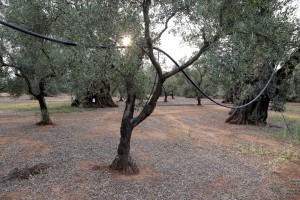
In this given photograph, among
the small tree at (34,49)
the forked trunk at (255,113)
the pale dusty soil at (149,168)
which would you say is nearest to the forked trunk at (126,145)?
the pale dusty soil at (149,168)

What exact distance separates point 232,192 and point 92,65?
491cm

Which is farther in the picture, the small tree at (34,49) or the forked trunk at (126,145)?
the small tree at (34,49)

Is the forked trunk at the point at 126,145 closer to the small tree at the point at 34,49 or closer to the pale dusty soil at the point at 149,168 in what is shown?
the pale dusty soil at the point at 149,168

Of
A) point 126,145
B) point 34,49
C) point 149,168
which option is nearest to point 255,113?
point 149,168

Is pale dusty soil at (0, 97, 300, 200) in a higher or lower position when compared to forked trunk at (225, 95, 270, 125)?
lower

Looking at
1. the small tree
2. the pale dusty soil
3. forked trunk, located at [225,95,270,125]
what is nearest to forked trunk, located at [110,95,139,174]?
the pale dusty soil

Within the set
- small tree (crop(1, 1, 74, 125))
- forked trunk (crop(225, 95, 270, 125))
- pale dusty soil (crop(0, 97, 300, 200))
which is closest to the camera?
pale dusty soil (crop(0, 97, 300, 200))

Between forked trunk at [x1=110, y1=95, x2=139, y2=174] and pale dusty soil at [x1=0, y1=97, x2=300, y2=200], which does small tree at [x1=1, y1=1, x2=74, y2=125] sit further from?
pale dusty soil at [x1=0, y1=97, x2=300, y2=200]

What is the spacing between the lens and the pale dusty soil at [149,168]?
6.65 m

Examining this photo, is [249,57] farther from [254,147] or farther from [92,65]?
[254,147]

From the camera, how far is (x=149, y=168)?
8.47 meters

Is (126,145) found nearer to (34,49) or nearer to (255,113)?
(34,49)

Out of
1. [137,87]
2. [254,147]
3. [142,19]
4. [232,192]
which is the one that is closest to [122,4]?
[142,19]

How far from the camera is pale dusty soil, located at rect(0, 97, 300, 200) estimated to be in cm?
665
